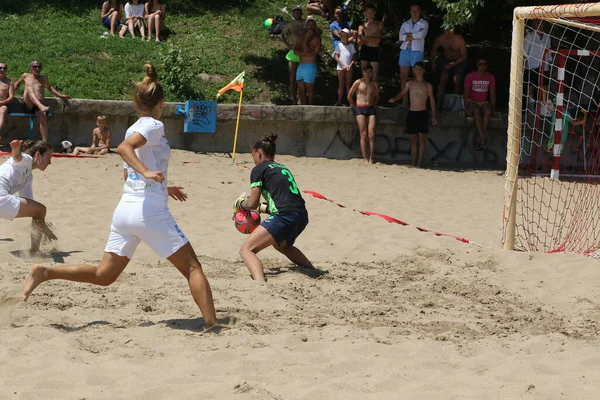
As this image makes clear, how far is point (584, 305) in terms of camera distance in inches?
268

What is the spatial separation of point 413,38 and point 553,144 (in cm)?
302

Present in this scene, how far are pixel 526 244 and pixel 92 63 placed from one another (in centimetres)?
1000

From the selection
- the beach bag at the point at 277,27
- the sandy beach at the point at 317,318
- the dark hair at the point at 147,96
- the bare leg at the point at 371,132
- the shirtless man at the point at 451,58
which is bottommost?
the sandy beach at the point at 317,318

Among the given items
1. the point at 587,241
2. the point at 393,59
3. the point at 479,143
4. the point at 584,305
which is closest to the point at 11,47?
the point at 393,59

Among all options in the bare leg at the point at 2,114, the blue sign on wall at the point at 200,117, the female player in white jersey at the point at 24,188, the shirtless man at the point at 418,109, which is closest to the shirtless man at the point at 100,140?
the bare leg at the point at 2,114

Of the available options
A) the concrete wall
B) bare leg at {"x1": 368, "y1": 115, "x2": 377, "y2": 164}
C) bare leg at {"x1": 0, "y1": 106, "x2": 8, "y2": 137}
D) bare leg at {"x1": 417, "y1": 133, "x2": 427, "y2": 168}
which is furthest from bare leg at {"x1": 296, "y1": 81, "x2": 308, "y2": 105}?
bare leg at {"x1": 0, "y1": 106, "x2": 8, "y2": 137}

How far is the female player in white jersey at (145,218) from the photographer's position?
5465mm

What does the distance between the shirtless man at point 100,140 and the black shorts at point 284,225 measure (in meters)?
7.14

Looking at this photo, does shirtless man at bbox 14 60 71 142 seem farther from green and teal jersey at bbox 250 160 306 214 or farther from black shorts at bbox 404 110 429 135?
green and teal jersey at bbox 250 160 306 214

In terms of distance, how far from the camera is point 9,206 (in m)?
7.98

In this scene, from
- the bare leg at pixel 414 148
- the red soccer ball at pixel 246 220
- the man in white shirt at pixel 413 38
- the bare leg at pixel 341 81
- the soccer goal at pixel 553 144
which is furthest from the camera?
the bare leg at pixel 341 81

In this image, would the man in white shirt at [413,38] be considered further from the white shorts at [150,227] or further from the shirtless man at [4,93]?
the white shorts at [150,227]

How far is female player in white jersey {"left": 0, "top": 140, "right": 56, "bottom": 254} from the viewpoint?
8.01m

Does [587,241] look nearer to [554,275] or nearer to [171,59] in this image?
[554,275]
